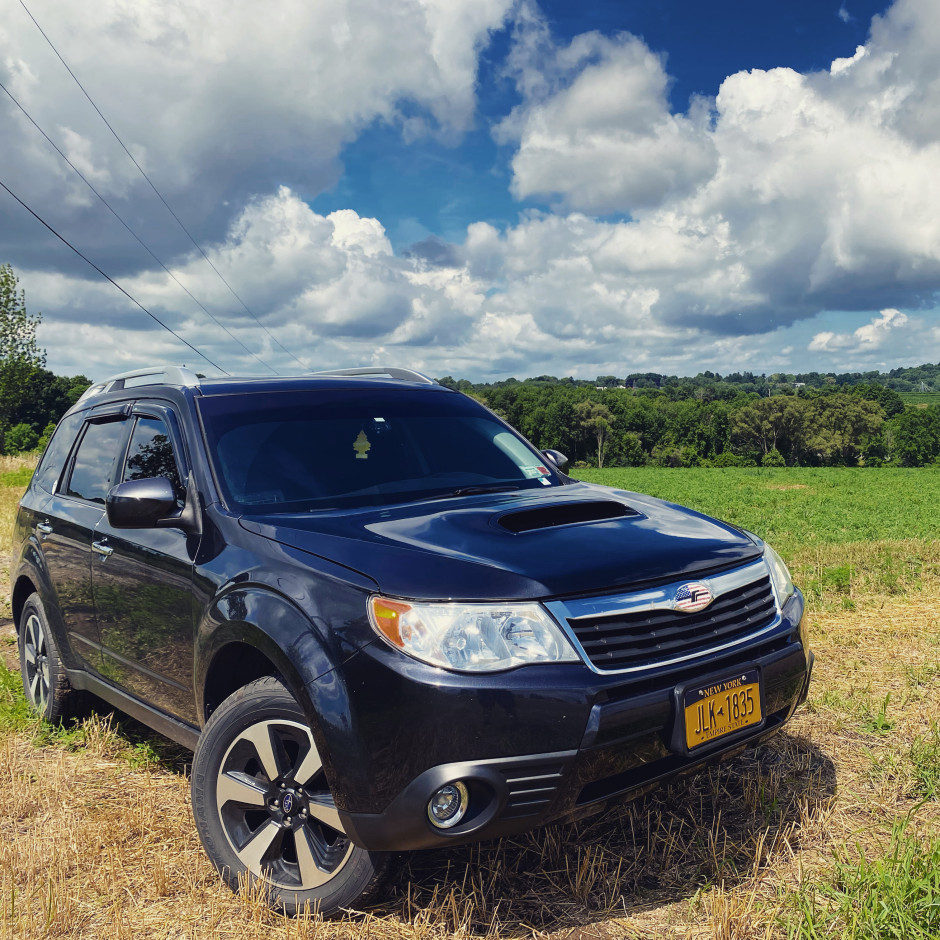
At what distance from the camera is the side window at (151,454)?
3.65 m

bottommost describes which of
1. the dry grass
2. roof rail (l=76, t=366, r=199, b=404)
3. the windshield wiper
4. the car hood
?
the dry grass

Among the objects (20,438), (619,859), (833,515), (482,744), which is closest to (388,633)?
(482,744)

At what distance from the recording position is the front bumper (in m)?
2.29

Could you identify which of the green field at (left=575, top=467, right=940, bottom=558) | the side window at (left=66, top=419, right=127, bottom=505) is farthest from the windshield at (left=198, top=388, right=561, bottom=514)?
the green field at (left=575, top=467, right=940, bottom=558)

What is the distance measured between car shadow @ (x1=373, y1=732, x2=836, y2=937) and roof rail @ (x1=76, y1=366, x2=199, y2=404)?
2296mm

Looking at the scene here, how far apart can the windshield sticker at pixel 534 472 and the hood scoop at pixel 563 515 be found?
0.83 m

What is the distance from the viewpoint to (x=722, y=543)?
119 inches

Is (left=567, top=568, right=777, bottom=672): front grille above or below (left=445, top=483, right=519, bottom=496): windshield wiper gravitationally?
below

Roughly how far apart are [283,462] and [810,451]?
10427cm

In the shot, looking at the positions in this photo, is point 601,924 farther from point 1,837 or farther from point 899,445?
point 899,445

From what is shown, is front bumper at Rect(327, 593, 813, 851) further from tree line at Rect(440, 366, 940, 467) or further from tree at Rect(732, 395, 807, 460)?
tree at Rect(732, 395, 807, 460)

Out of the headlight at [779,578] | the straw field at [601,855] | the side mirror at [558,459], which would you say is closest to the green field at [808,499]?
the side mirror at [558,459]

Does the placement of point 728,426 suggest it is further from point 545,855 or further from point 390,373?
point 545,855

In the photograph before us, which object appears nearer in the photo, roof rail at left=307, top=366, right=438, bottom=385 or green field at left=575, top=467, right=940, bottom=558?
roof rail at left=307, top=366, right=438, bottom=385
